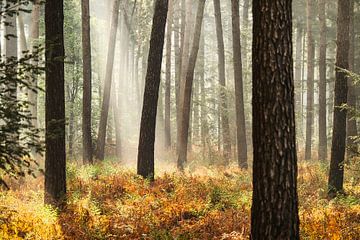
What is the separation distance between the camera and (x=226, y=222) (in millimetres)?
8320

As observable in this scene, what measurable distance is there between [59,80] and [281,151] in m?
5.61

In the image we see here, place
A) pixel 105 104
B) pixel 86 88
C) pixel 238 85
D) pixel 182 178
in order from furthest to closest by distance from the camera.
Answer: pixel 105 104 → pixel 238 85 → pixel 86 88 → pixel 182 178

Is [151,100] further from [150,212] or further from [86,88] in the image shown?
[86,88]

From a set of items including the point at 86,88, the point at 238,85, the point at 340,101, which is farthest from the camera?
the point at 238,85

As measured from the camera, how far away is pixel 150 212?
911cm

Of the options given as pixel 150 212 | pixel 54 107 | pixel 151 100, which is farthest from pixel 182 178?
pixel 54 107

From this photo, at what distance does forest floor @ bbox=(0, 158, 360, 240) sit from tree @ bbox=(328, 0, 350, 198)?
0.58 meters

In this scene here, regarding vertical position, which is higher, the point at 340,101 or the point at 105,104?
the point at 105,104

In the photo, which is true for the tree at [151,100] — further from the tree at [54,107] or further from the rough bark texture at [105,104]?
the rough bark texture at [105,104]

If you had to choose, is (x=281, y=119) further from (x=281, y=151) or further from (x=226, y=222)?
(x=226, y=222)

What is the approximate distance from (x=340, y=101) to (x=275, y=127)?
707cm

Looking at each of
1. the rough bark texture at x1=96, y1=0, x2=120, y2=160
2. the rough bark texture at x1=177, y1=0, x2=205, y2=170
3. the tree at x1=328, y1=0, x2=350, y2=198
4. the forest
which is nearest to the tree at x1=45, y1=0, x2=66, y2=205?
the forest

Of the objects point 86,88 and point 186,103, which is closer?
point 86,88

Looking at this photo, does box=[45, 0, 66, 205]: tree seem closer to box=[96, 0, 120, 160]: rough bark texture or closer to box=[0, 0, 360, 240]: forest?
box=[0, 0, 360, 240]: forest
